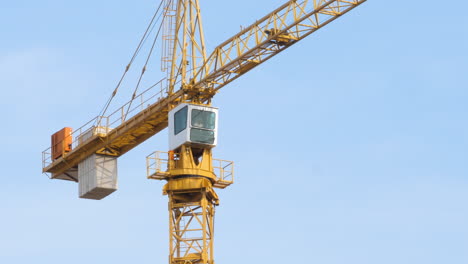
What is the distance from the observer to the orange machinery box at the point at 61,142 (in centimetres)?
10169

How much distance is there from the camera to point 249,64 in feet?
294

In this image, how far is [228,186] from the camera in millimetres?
92875

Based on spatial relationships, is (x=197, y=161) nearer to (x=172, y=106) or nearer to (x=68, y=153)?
(x=172, y=106)

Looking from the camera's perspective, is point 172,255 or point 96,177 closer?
point 172,255

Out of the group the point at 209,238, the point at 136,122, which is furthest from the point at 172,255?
the point at 136,122

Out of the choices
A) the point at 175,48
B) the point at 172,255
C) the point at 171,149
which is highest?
the point at 175,48

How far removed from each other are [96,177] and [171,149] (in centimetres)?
799

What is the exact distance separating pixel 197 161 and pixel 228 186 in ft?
8.00

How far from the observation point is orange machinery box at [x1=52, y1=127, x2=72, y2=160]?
10169cm

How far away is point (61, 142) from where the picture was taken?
102062 mm

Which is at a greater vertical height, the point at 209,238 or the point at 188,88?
the point at 188,88

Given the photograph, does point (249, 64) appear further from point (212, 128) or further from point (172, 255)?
point (172, 255)

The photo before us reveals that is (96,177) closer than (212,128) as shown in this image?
No

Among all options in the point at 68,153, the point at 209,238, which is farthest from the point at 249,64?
the point at 68,153
